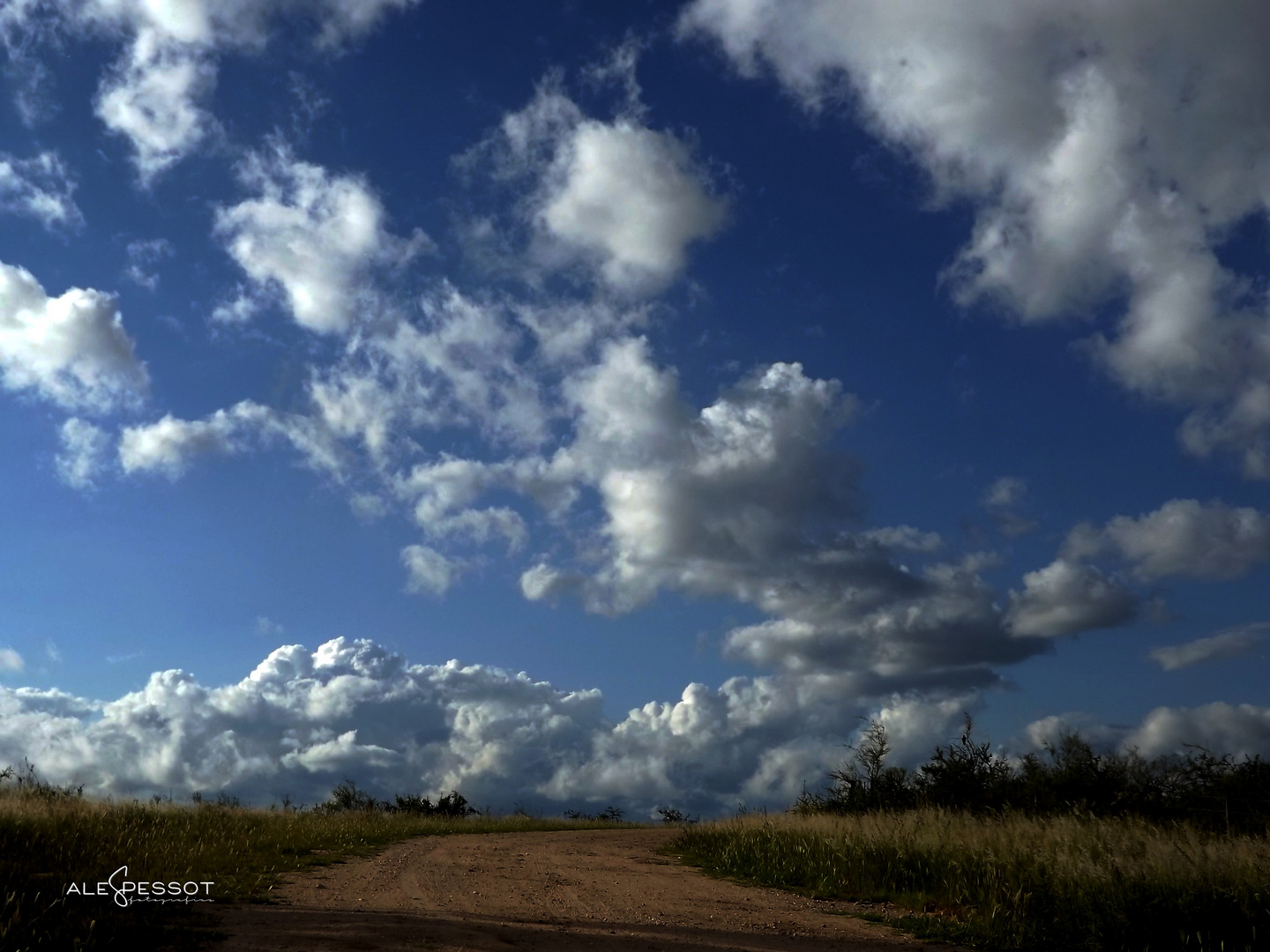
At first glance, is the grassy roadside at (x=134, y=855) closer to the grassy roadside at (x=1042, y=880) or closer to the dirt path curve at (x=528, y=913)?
the dirt path curve at (x=528, y=913)

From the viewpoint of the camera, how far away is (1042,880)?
1209 cm

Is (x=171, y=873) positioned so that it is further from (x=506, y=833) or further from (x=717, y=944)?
(x=506, y=833)

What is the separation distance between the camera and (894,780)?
28.0 meters

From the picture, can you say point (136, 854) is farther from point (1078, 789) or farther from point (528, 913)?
point (1078, 789)

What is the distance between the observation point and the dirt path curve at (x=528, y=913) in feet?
30.7

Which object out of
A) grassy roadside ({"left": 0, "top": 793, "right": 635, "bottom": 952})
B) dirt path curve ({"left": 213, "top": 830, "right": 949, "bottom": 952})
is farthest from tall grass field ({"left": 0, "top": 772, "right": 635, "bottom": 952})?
dirt path curve ({"left": 213, "top": 830, "right": 949, "bottom": 952})

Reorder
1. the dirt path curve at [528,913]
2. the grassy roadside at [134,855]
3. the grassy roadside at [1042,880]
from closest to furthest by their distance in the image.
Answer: the grassy roadside at [134,855] < the dirt path curve at [528,913] < the grassy roadside at [1042,880]

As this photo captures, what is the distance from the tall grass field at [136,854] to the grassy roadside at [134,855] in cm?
2

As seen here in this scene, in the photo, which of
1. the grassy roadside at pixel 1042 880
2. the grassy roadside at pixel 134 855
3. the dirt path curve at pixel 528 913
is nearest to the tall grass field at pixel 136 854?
the grassy roadside at pixel 134 855

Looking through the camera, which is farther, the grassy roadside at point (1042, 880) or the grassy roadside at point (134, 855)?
the grassy roadside at point (1042, 880)

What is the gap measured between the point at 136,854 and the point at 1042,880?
13281mm

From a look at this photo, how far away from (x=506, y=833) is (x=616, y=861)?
29.6 ft

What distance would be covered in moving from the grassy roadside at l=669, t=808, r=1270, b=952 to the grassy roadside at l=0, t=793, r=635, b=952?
8628mm

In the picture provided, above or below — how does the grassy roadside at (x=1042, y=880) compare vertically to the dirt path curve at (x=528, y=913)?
above
